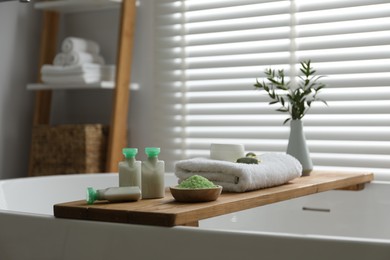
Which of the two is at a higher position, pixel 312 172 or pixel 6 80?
pixel 6 80

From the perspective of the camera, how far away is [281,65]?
2789 mm

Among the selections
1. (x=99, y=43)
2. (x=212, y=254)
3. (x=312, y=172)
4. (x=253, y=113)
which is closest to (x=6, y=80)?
(x=99, y=43)

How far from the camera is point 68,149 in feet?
9.97

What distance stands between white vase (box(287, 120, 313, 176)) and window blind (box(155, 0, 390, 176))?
1.22ft

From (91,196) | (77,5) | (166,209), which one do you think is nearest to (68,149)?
(77,5)

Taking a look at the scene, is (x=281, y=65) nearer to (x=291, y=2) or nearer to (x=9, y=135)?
(x=291, y=2)

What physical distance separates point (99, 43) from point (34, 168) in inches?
26.4

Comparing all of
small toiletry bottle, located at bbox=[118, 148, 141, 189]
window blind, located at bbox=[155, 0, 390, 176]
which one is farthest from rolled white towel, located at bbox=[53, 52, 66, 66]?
small toiletry bottle, located at bbox=[118, 148, 141, 189]

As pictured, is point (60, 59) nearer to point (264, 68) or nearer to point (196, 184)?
point (264, 68)

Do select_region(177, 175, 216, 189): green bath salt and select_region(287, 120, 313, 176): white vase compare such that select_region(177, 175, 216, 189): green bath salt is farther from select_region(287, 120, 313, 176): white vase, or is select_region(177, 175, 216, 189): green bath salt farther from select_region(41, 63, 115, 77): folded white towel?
select_region(41, 63, 115, 77): folded white towel

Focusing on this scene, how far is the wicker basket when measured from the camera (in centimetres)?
300

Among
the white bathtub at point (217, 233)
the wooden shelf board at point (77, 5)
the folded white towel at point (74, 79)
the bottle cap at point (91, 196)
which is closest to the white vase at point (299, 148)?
the white bathtub at point (217, 233)

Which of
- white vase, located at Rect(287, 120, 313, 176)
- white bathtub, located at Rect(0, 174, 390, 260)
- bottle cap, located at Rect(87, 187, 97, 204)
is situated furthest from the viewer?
white vase, located at Rect(287, 120, 313, 176)

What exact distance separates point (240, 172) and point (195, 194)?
262 millimetres
